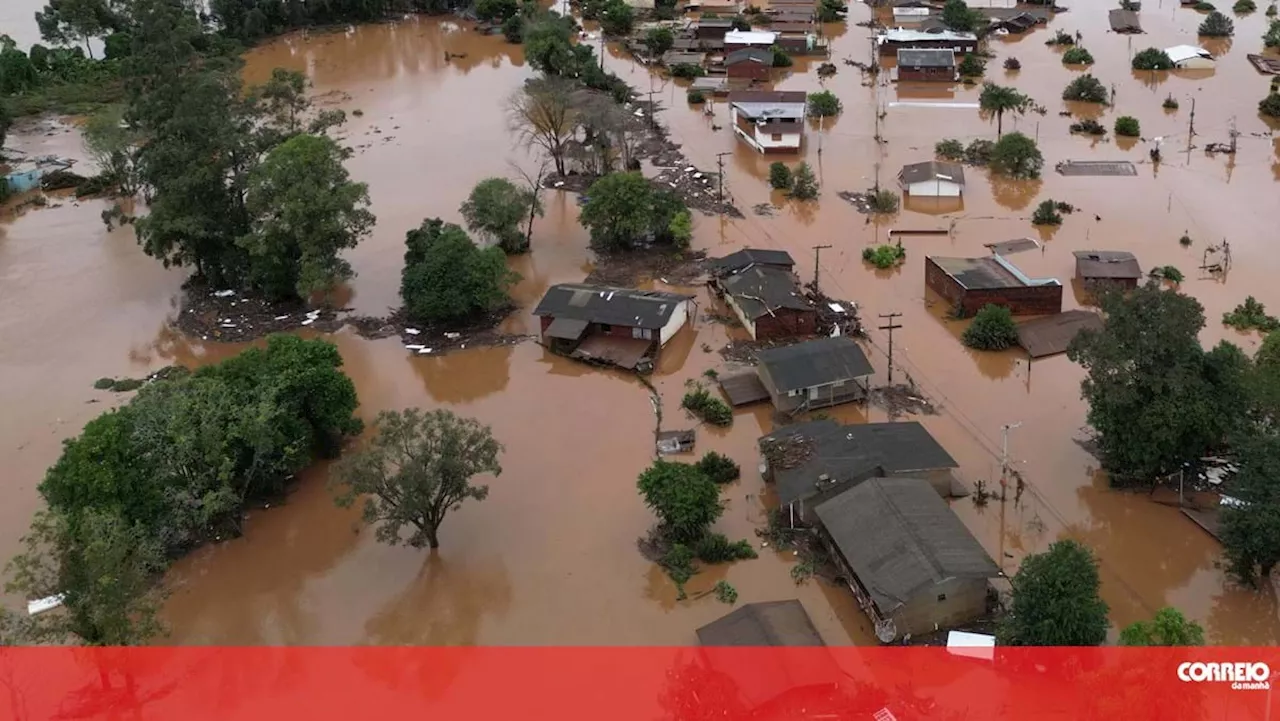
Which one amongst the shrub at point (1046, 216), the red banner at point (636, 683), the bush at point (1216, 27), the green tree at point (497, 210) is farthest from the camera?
the bush at point (1216, 27)

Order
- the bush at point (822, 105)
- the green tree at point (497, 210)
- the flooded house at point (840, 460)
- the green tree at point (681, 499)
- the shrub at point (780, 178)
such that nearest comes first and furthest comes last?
the green tree at point (681, 499) → the flooded house at point (840, 460) → the green tree at point (497, 210) → the shrub at point (780, 178) → the bush at point (822, 105)

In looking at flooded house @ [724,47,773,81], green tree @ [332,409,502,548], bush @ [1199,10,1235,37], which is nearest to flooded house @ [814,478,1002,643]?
green tree @ [332,409,502,548]

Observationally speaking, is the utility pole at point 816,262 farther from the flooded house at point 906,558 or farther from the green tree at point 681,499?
the flooded house at point 906,558

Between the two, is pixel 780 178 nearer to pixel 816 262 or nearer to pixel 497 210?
pixel 816 262

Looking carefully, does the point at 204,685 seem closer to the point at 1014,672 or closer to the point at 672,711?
the point at 672,711

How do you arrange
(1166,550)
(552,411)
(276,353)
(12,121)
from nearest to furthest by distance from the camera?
(1166,550) → (276,353) → (552,411) → (12,121)

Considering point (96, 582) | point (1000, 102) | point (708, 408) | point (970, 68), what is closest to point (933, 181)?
point (1000, 102)

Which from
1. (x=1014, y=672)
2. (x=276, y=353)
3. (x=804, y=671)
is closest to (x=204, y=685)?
(x=276, y=353)

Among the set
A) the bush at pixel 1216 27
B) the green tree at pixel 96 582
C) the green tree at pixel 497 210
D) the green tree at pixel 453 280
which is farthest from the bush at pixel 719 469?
the bush at pixel 1216 27
